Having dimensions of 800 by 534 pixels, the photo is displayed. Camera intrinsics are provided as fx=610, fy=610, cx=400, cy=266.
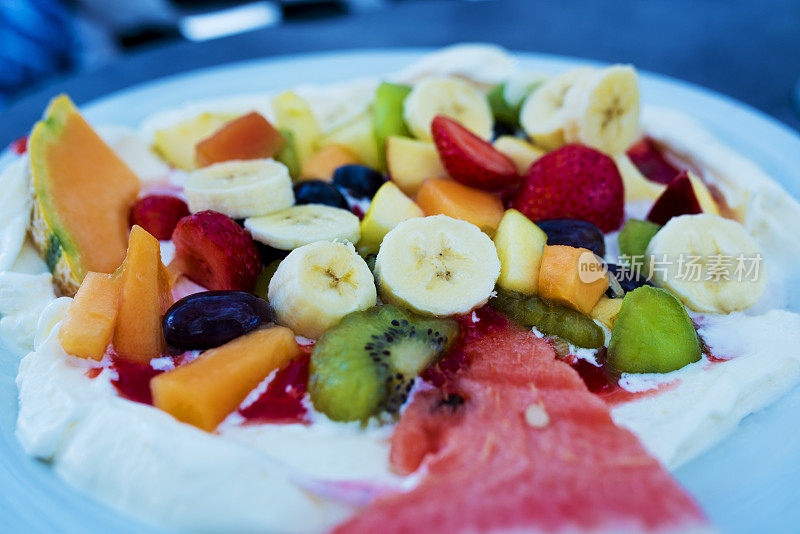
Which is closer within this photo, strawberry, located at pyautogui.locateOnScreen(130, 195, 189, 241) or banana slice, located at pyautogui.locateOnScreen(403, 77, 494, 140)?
strawberry, located at pyautogui.locateOnScreen(130, 195, 189, 241)

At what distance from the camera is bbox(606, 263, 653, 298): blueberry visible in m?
1.69

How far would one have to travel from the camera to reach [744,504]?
3.94ft

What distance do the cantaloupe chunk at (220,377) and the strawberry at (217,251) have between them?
24 cm

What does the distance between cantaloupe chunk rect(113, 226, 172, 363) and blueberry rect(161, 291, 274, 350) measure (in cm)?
4

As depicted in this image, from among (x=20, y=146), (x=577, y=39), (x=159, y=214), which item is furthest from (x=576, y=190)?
(x=577, y=39)

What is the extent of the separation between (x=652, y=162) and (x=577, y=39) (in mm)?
1834

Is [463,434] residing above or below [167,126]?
below

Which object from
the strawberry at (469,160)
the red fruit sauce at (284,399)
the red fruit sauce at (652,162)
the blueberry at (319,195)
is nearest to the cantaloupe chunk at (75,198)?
the blueberry at (319,195)

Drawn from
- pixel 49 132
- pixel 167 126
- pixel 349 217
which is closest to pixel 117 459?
pixel 349 217

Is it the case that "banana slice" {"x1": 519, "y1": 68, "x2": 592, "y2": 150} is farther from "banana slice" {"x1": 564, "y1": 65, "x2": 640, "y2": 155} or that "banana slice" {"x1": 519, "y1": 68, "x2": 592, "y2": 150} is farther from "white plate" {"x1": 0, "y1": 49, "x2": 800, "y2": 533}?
"white plate" {"x1": 0, "y1": 49, "x2": 800, "y2": 533}

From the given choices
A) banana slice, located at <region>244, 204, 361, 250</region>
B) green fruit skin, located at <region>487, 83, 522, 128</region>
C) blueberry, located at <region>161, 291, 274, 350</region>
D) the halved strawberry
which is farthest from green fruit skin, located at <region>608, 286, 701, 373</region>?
green fruit skin, located at <region>487, 83, 522, 128</region>

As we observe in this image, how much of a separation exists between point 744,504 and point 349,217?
121 cm

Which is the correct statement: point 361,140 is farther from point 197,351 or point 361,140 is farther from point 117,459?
point 117,459

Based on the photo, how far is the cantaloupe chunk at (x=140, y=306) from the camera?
1455 mm
